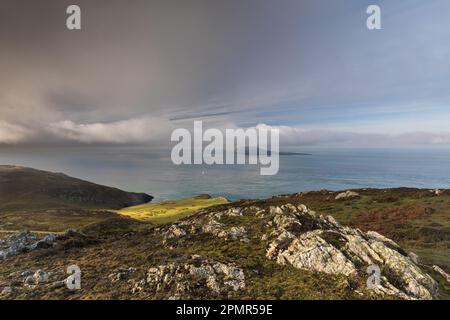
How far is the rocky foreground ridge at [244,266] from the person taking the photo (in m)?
19.8

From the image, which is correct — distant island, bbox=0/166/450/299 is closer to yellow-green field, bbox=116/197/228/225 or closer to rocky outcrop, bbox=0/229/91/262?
rocky outcrop, bbox=0/229/91/262

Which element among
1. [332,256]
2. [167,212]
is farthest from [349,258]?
[167,212]

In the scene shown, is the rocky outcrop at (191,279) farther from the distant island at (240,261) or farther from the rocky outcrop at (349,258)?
the rocky outcrop at (349,258)

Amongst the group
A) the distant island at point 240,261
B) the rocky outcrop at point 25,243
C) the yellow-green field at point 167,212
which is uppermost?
the distant island at point 240,261

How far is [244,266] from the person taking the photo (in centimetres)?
2320

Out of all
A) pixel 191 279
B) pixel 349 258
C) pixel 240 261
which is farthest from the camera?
pixel 240 261

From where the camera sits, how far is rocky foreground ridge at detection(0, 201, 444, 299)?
19.8 meters

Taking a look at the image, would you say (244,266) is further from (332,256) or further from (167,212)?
(167,212)

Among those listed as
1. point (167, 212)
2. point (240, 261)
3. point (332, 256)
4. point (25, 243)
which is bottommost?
point (167, 212)

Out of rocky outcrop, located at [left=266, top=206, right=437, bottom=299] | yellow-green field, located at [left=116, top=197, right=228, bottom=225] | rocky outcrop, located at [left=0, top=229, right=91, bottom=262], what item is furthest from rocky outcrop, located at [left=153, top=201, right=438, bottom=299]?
yellow-green field, located at [left=116, top=197, right=228, bottom=225]

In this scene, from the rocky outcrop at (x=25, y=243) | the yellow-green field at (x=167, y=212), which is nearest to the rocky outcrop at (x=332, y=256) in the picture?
the rocky outcrop at (x=25, y=243)

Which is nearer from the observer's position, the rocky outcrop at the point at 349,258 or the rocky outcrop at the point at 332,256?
the rocky outcrop at the point at 349,258
